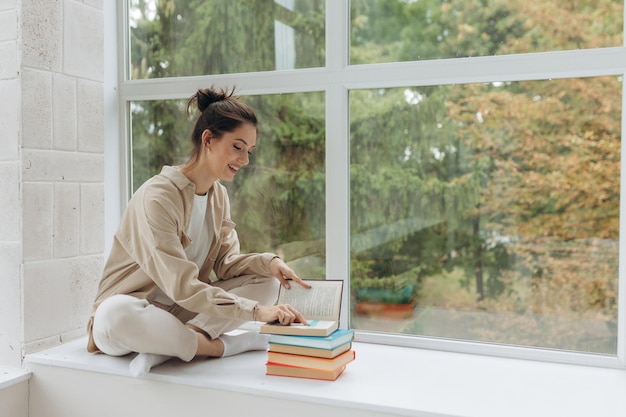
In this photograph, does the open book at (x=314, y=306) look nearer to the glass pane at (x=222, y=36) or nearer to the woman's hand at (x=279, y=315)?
the woman's hand at (x=279, y=315)

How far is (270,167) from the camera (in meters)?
2.32

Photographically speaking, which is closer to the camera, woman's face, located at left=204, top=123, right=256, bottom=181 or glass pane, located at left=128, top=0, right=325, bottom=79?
woman's face, located at left=204, top=123, right=256, bottom=181

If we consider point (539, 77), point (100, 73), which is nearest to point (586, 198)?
point (539, 77)

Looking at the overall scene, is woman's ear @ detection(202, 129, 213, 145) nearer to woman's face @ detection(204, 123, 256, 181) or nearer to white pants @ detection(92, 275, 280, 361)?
woman's face @ detection(204, 123, 256, 181)

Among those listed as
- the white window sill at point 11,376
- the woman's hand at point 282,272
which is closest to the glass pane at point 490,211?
the woman's hand at point 282,272

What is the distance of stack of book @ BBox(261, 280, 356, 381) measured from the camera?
1.78 metres

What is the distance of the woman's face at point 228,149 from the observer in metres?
1.99

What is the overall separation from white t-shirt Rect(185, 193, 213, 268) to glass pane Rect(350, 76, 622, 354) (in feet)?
1.66

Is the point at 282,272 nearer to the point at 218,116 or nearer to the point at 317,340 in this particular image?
the point at 317,340

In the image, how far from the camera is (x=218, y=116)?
6.52ft

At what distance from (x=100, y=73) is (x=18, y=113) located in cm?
41

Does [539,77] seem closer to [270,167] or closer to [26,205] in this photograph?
[270,167]

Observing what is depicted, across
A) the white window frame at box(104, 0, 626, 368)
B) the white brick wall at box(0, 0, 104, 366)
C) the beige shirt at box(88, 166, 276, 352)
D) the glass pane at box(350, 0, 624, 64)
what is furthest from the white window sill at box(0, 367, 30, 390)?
the glass pane at box(350, 0, 624, 64)

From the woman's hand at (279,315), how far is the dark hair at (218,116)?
55 cm
